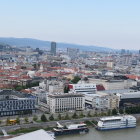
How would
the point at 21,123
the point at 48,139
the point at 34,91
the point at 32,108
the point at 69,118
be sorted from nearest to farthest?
the point at 48,139 < the point at 21,123 < the point at 69,118 < the point at 32,108 < the point at 34,91

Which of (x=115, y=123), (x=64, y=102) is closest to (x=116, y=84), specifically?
(x=64, y=102)

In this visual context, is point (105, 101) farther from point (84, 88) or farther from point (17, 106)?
point (17, 106)

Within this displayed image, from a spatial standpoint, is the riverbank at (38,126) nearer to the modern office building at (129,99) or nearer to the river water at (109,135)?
the river water at (109,135)

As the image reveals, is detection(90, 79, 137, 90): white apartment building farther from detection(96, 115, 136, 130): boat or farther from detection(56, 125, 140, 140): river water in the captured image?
detection(56, 125, 140, 140): river water

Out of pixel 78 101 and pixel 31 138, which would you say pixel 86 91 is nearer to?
pixel 78 101

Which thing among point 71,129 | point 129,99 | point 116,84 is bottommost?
point 71,129

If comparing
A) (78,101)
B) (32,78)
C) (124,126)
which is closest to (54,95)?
(78,101)
